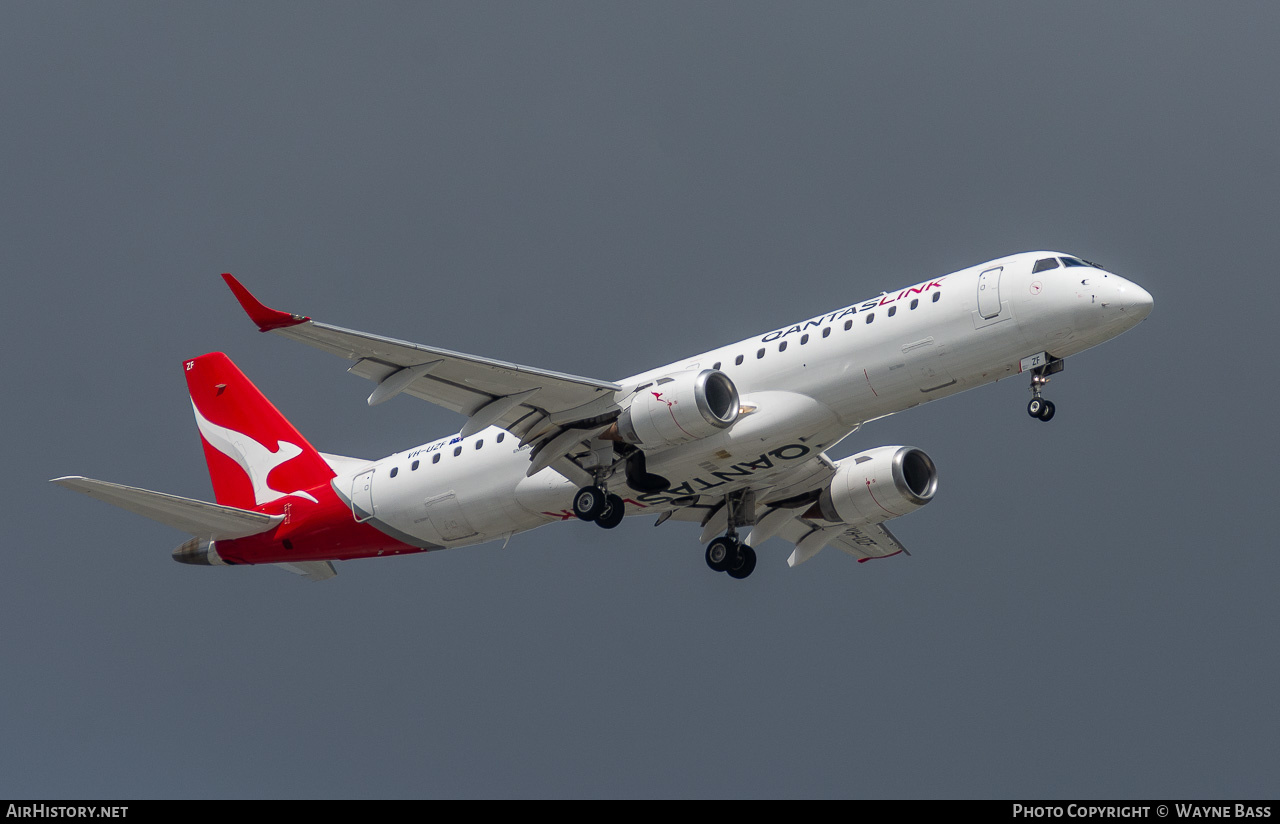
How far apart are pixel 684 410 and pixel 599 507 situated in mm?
3403

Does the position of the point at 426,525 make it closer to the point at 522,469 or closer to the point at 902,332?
the point at 522,469

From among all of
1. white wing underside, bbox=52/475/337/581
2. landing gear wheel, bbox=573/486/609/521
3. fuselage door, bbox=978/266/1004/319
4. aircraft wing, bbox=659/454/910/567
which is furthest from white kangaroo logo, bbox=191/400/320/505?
fuselage door, bbox=978/266/1004/319

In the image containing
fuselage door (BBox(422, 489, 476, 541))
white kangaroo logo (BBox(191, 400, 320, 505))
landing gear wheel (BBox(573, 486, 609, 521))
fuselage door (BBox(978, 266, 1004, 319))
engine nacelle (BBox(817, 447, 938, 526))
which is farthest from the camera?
white kangaroo logo (BBox(191, 400, 320, 505))

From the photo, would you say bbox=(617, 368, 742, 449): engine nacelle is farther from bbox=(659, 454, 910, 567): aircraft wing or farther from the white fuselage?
bbox=(659, 454, 910, 567): aircraft wing

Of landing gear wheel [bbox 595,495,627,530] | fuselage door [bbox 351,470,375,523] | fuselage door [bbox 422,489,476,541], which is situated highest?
fuselage door [bbox 351,470,375,523]

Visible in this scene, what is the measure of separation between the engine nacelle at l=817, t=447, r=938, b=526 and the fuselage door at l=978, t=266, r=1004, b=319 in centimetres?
655

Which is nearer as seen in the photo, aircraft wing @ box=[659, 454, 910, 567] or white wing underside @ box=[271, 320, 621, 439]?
white wing underside @ box=[271, 320, 621, 439]

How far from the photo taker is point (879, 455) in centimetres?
3825

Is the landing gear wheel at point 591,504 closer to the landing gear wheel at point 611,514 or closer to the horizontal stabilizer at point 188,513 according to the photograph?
the landing gear wheel at point 611,514

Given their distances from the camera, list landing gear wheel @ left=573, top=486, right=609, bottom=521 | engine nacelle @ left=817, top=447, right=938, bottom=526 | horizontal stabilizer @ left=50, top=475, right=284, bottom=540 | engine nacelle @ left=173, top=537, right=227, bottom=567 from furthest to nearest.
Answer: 1. engine nacelle @ left=173, top=537, right=227, bottom=567
2. engine nacelle @ left=817, top=447, right=938, bottom=526
3. horizontal stabilizer @ left=50, top=475, right=284, bottom=540
4. landing gear wheel @ left=573, top=486, right=609, bottom=521

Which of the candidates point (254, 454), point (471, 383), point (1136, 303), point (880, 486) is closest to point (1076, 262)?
point (1136, 303)

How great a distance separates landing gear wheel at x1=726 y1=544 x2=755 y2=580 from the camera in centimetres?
3875

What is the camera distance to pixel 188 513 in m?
38.4
